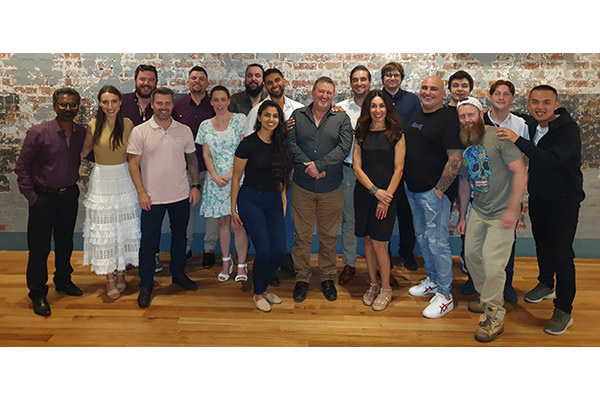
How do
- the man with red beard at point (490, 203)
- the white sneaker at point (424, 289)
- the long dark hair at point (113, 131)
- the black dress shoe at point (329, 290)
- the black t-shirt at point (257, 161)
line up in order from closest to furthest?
1. the man with red beard at point (490, 203)
2. the black t-shirt at point (257, 161)
3. the long dark hair at point (113, 131)
4. the black dress shoe at point (329, 290)
5. the white sneaker at point (424, 289)

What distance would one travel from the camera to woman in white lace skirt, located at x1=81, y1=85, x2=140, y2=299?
3.87 m

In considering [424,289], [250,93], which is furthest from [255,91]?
[424,289]

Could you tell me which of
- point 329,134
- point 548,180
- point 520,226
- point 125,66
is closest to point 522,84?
point 520,226

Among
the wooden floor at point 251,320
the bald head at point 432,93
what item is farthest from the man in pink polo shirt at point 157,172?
the bald head at point 432,93

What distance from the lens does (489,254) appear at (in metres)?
3.35

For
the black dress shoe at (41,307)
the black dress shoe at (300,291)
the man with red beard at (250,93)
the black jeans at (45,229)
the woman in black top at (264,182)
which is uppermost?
the man with red beard at (250,93)

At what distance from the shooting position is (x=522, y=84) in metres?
5.22

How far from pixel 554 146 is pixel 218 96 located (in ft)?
9.06

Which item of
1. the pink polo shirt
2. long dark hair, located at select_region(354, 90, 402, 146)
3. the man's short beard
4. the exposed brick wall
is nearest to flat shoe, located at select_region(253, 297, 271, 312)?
the pink polo shirt

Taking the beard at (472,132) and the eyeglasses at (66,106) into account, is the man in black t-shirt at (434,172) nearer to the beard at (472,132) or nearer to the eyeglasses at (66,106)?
the beard at (472,132)

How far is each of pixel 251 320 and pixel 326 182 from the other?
130cm

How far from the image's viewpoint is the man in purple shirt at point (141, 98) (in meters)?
4.39

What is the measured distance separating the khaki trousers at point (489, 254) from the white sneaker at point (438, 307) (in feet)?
1.35

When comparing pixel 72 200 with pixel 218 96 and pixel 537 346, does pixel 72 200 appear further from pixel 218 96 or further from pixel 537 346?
pixel 537 346
